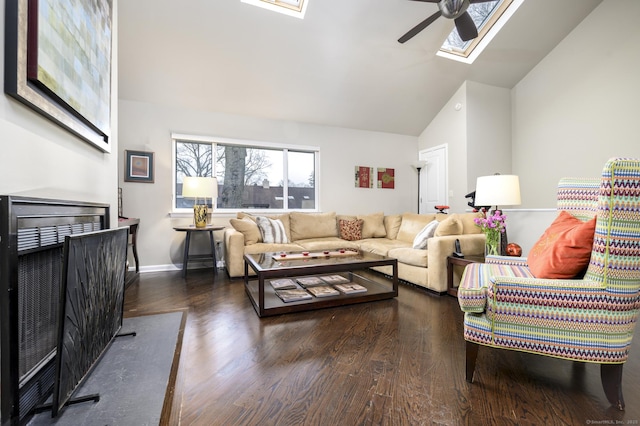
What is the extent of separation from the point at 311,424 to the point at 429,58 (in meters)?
4.53

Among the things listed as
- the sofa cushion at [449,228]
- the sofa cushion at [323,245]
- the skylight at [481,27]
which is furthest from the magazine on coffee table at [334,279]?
the skylight at [481,27]

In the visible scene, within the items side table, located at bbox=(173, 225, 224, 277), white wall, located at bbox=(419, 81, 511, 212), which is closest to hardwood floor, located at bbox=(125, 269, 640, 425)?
side table, located at bbox=(173, 225, 224, 277)

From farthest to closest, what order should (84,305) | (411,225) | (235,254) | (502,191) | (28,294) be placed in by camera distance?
(411,225) → (235,254) → (502,191) → (84,305) → (28,294)

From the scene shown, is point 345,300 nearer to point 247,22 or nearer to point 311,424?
point 311,424

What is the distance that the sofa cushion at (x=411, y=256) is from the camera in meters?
2.90

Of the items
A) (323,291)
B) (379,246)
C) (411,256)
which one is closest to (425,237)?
(411,256)

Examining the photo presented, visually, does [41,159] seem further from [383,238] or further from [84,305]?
[383,238]

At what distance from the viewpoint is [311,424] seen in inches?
43.0

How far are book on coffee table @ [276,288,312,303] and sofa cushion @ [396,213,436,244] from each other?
2.11 meters

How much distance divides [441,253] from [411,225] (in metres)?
1.42

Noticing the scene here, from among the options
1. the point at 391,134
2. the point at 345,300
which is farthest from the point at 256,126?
the point at 345,300

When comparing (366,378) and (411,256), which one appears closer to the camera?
(366,378)

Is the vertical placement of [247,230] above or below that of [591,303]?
above

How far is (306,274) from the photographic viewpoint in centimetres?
229
